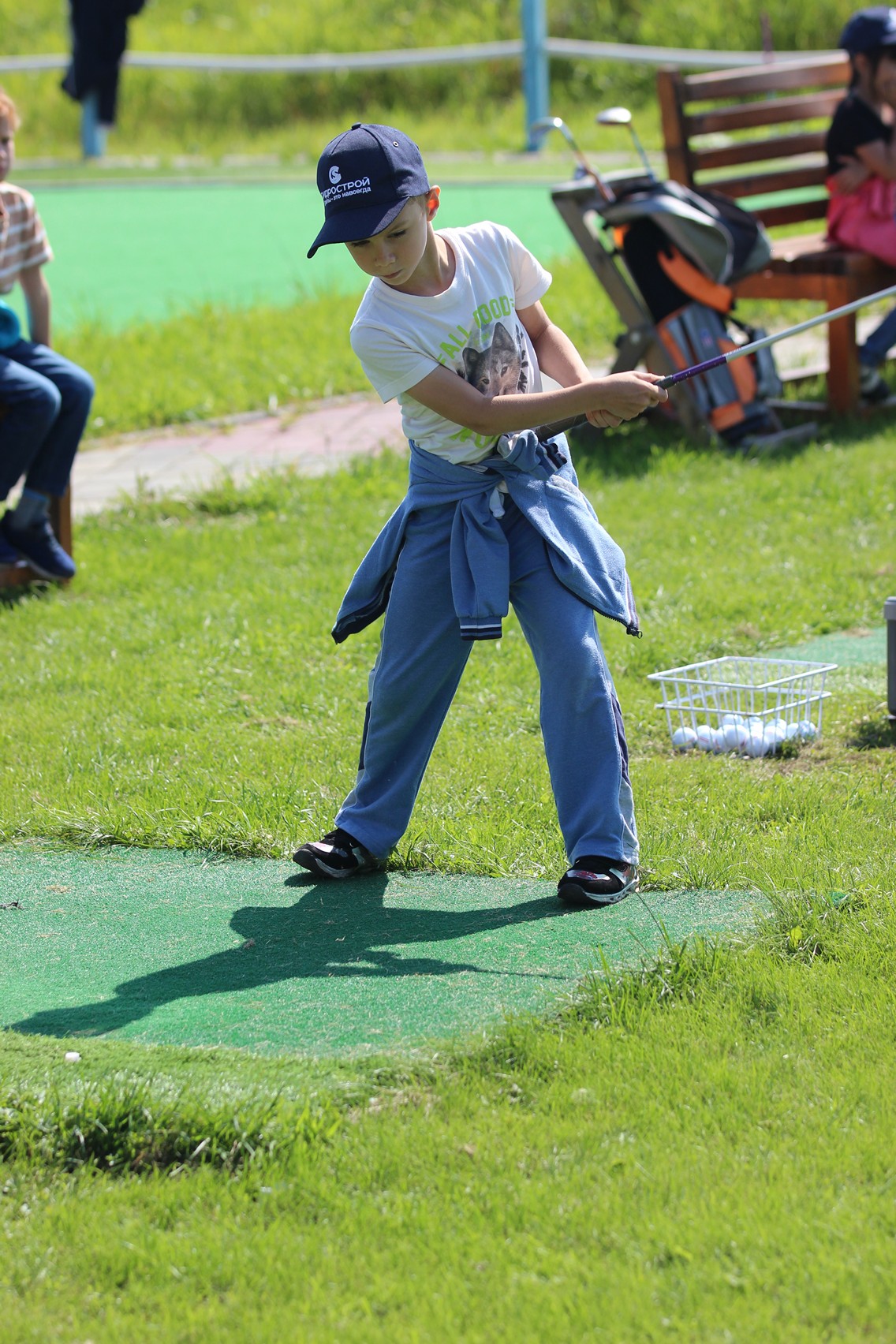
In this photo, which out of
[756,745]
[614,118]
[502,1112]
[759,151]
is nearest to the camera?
[502,1112]

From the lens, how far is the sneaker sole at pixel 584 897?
331 centimetres

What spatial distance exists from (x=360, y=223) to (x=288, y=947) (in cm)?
140

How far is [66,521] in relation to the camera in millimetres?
6125

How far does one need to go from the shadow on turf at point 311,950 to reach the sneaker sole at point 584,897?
0.03 m

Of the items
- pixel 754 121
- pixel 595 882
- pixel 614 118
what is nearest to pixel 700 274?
pixel 614 118

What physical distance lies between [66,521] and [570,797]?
3300 mm

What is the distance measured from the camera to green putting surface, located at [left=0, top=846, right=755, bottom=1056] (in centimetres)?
295

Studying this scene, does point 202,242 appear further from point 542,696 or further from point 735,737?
point 542,696

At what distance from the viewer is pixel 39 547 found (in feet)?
19.5

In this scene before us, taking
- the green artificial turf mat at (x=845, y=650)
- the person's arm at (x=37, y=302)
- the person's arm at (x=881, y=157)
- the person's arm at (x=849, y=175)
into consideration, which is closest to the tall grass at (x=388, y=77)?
the person's arm at (x=849, y=175)

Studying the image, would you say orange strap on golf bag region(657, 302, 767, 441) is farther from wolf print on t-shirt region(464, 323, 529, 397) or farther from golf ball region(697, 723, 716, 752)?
wolf print on t-shirt region(464, 323, 529, 397)

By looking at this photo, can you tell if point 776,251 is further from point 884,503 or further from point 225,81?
point 225,81

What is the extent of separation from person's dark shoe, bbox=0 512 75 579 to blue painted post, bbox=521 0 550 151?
36.3 ft

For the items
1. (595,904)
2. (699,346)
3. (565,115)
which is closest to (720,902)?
(595,904)
